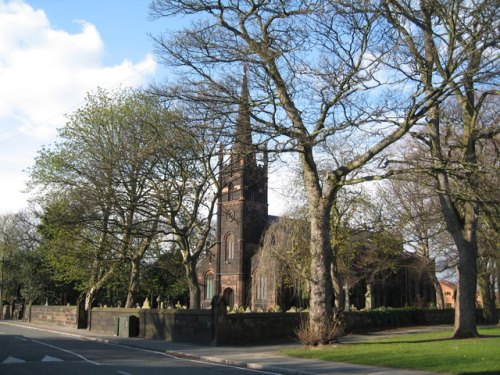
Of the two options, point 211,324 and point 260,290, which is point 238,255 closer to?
point 260,290

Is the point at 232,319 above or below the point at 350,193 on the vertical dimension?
below

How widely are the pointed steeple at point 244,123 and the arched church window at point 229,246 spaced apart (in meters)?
43.7

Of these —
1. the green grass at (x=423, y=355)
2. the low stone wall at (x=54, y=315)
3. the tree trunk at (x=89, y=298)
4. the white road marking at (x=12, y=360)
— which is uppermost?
the tree trunk at (x=89, y=298)

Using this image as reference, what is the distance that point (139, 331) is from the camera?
29.3 m

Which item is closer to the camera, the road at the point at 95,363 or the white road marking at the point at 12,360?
the road at the point at 95,363

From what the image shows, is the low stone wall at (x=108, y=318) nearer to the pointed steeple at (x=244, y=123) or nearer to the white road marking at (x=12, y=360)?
the white road marking at (x=12, y=360)

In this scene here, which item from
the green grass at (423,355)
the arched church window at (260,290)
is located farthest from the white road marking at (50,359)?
the arched church window at (260,290)

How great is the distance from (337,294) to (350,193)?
6.30 m

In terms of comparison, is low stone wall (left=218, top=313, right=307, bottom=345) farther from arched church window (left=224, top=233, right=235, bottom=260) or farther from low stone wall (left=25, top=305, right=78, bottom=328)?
arched church window (left=224, top=233, right=235, bottom=260)

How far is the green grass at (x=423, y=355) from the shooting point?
13672 mm

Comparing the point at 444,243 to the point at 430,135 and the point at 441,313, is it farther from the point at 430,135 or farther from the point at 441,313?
the point at 430,135

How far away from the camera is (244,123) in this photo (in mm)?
18094

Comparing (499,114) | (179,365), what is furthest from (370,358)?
(499,114)

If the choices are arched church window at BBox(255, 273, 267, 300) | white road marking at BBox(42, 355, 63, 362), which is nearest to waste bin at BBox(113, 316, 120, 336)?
white road marking at BBox(42, 355, 63, 362)
